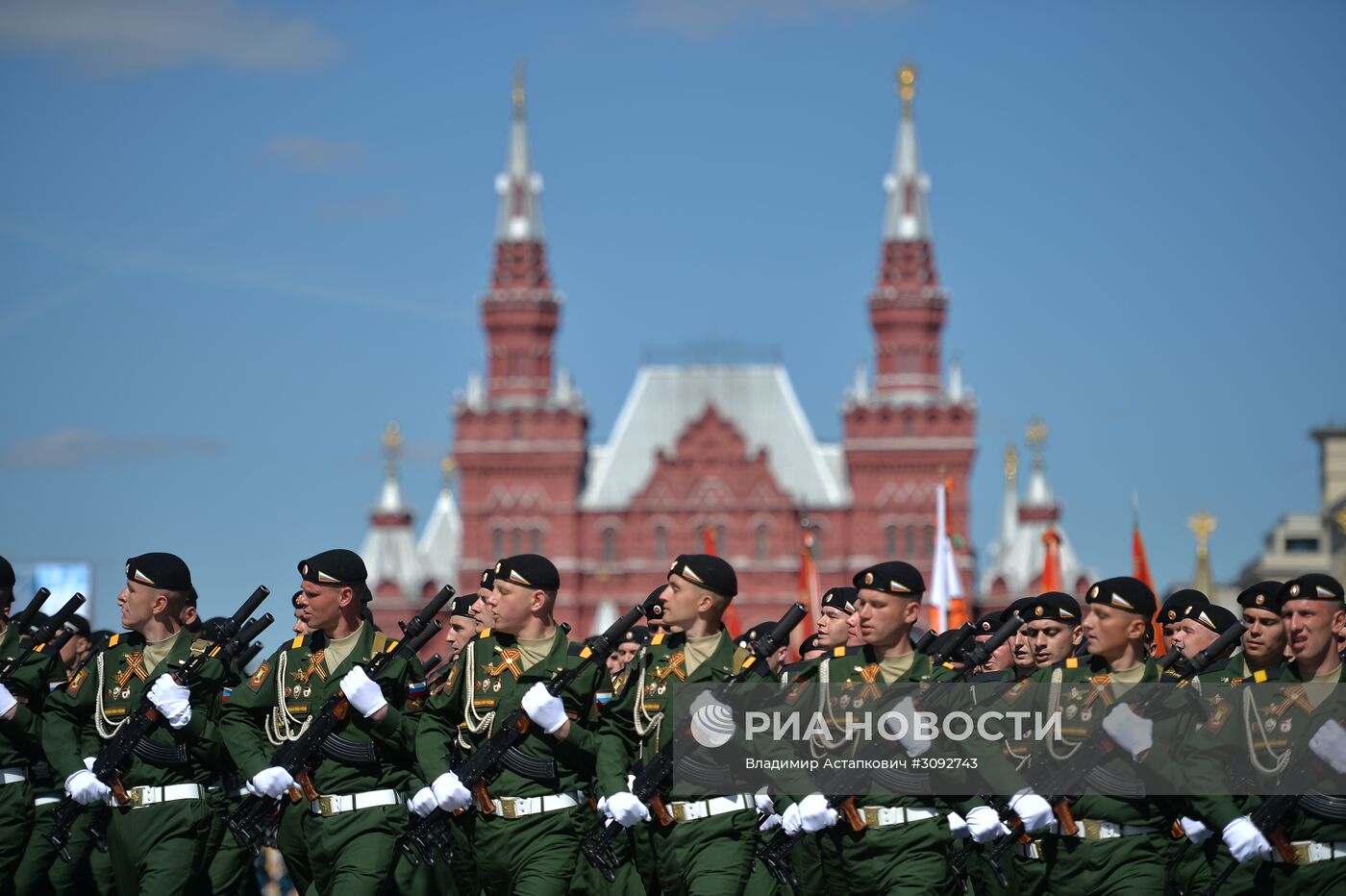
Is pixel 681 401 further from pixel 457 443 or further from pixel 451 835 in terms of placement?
pixel 451 835

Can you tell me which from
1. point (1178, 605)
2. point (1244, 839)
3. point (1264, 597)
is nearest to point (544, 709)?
point (1244, 839)

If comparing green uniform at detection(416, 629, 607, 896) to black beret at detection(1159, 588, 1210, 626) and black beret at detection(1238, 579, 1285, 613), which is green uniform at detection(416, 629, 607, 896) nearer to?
black beret at detection(1238, 579, 1285, 613)

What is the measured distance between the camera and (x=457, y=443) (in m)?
85.9

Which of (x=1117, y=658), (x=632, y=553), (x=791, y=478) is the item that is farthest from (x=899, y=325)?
(x=1117, y=658)

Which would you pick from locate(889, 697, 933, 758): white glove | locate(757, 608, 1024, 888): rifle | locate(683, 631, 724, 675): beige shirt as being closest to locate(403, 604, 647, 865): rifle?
locate(683, 631, 724, 675): beige shirt

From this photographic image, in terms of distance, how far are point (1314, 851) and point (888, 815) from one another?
6.17 feet

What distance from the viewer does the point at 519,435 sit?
8606cm

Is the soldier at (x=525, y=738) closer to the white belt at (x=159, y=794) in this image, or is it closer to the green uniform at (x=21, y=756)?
the white belt at (x=159, y=794)

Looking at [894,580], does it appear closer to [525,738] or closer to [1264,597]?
[1264,597]

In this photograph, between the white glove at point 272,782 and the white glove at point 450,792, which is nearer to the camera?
the white glove at point 450,792

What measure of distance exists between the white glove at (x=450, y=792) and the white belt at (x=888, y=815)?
1849 millimetres

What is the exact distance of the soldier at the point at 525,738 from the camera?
11.1m

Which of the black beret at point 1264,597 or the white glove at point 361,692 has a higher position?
the black beret at point 1264,597

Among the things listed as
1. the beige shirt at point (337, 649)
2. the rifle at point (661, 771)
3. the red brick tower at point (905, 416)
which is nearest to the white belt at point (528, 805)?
the rifle at point (661, 771)
